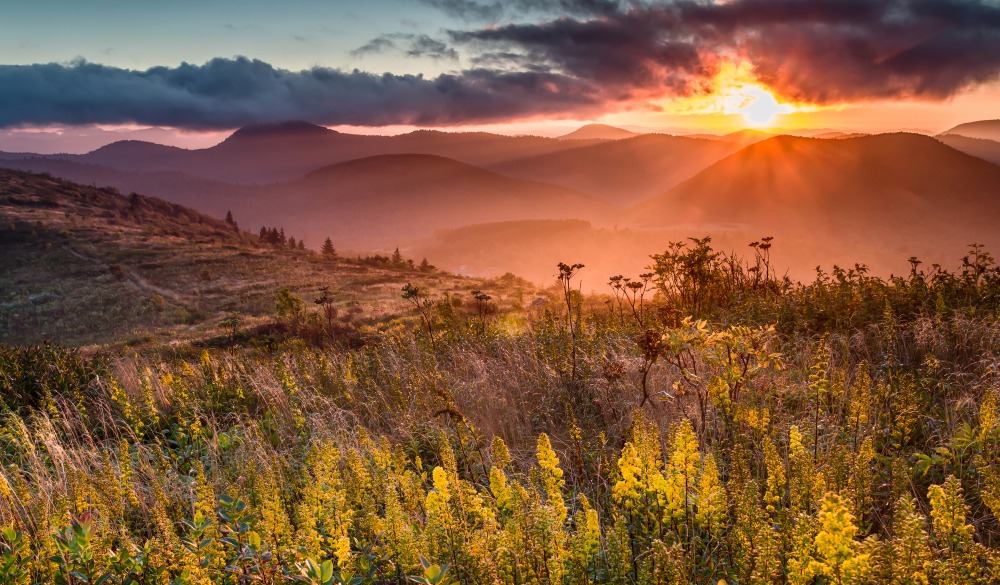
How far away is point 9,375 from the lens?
805cm

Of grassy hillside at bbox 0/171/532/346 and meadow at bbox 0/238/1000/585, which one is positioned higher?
meadow at bbox 0/238/1000/585

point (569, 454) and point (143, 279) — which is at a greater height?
point (569, 454)

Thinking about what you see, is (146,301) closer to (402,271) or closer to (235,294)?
(235,294)

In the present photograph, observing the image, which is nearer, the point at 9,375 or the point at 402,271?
the point at 9,375

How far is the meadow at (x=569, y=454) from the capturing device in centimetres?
236

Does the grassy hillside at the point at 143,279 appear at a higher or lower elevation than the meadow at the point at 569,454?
lower

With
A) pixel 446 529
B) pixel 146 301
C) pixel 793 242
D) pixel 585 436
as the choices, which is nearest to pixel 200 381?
pixel 585 436

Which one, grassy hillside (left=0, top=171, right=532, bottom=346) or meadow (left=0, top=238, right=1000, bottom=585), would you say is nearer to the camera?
meadow (left=0, top=238, right=1000, bottom=585)

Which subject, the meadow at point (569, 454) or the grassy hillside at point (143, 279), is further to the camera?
the grassy hillside at point (143, 279)

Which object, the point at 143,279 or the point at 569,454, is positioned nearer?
the point at 569,454

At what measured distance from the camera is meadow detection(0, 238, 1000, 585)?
7.74 feet

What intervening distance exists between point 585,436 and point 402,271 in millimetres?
46870

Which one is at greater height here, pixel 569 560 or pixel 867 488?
pixel 867 488

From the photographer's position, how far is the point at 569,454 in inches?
187
